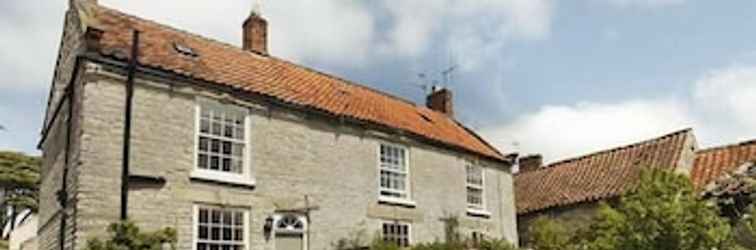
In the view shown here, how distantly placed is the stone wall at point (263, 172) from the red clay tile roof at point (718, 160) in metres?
8.71

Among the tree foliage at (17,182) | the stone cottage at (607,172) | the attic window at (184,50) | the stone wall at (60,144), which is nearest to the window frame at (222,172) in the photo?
the attic window at (184,50)

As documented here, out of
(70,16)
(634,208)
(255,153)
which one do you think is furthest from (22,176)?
(634,208)

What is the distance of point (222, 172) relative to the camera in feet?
58.9

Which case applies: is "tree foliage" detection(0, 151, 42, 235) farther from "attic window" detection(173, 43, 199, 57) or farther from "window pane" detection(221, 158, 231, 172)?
"window pane" detection(221, 158, 231, 172)

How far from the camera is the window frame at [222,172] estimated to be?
17484 millimetres

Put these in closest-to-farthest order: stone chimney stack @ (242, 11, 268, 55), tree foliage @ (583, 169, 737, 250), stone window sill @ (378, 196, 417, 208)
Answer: tree foliage @ (583, 169, 737, 250)
stone window sill @ (378, 196, 417, 208)
stone chimney stack @ (242, 11, 268, 55)

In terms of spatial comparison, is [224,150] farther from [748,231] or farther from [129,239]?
[748,231]

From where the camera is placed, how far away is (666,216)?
1372cm

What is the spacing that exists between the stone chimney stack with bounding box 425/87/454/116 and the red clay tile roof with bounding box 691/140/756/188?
10019 millimetres

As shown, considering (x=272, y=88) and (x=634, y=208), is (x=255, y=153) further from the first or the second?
(x=634, y=208)

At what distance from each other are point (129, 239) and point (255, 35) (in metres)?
10.4

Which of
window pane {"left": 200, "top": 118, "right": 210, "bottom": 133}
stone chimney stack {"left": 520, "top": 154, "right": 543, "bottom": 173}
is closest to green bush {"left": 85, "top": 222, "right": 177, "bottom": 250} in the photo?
window pane {"left": 200, "top": 118, "right": 210, "bottom": 133}

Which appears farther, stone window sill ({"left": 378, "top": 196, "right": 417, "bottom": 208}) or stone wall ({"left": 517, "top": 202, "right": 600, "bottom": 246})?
stone wall ({"left": 517, "top": 202, "right": 600, "bottom": 246})

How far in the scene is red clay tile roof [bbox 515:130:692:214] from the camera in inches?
1125
